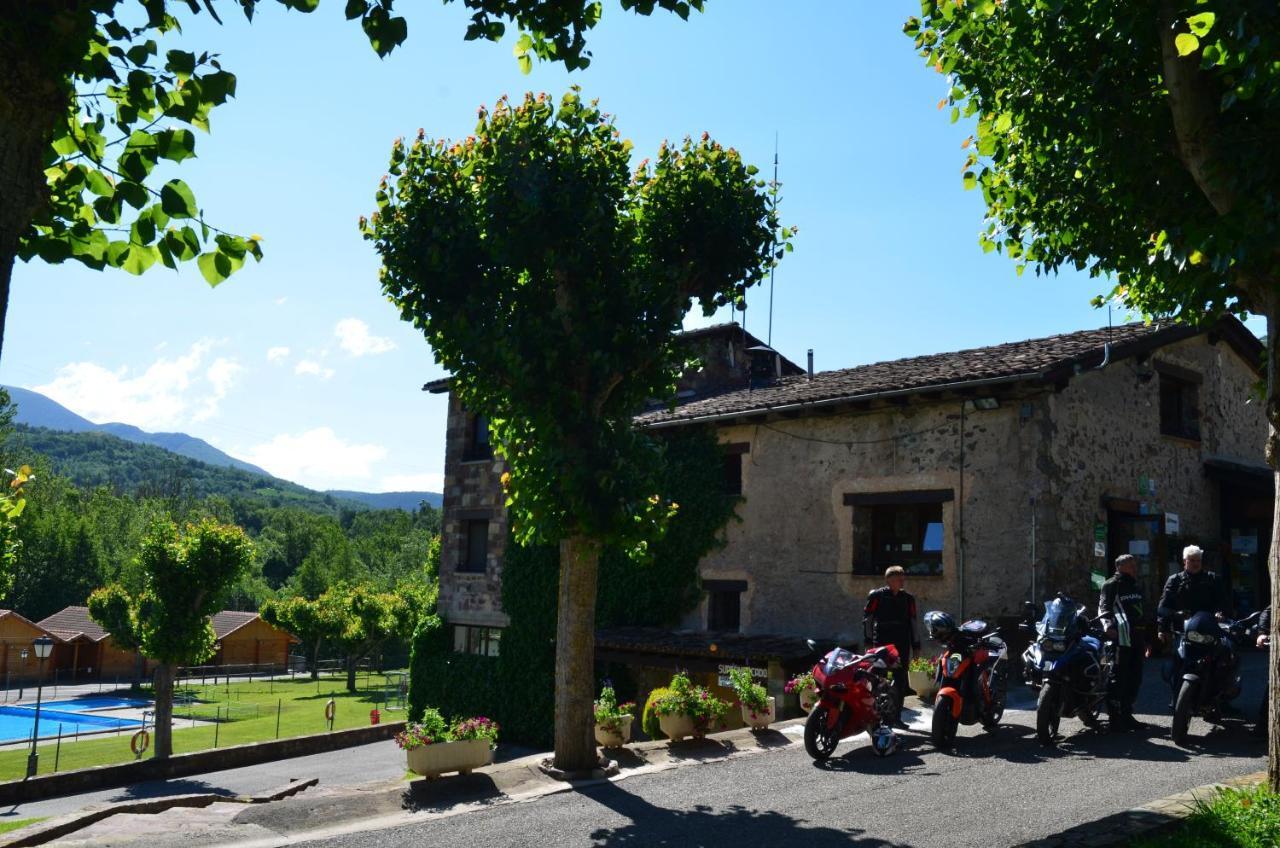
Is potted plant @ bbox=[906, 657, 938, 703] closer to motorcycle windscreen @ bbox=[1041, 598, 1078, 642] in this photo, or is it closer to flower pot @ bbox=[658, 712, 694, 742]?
flower pot @ bbox=[658, 712, 694, 742]

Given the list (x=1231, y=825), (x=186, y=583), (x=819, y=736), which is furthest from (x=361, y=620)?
(x=1231, y=825)

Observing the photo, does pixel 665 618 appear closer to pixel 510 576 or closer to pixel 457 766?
pixel 510 576

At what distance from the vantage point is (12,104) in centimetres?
378

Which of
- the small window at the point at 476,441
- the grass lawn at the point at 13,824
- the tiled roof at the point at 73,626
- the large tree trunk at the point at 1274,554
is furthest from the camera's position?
the tiled roof at the point at 73,626

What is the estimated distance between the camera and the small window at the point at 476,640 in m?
23.2

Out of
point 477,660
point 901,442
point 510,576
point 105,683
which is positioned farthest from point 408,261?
point 105,683

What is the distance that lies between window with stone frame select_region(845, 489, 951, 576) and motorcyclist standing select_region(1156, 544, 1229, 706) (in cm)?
556

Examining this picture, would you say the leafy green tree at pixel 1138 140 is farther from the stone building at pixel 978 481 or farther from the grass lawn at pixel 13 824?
the grass lawn at pixel 13 824

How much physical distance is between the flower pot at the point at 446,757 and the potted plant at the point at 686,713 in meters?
2.41

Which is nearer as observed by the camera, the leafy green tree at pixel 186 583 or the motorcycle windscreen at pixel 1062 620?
the motorcycle windscreen at pixel 1062 620

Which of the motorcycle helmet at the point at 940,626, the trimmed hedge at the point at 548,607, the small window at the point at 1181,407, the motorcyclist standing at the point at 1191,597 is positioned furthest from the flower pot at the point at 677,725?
the small window at the point at 1181,407

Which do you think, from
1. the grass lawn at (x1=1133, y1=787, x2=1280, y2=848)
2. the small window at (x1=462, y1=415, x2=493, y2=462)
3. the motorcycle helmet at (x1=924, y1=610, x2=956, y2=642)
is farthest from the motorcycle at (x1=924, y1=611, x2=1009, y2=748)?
the small window at (x1=462, y1=415, x2=493, y2=462)

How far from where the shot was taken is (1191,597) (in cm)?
988

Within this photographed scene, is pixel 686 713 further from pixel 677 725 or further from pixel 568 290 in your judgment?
pixel 568 290
